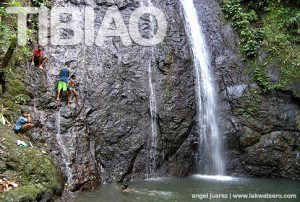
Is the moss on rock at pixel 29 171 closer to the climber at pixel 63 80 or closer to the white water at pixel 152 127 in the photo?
the climber at pixel 63 80

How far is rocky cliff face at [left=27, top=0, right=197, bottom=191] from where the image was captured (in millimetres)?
9688

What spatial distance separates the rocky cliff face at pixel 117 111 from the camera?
9688 millimetres

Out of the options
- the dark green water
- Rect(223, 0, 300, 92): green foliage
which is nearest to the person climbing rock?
the dark green water

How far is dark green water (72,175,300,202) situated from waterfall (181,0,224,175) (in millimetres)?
769

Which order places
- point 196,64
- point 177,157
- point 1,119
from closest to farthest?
point 1,119, point 177,157, point 196,64

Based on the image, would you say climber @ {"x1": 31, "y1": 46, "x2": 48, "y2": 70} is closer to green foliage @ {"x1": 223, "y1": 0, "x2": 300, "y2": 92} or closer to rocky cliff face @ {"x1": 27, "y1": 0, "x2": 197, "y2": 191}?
rocky cliff face @ {"x1": 27, "y1": 0, "x2": 197, "y2": 191}

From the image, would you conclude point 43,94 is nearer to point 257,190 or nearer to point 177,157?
point 177,157

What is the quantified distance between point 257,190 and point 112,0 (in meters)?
9.50

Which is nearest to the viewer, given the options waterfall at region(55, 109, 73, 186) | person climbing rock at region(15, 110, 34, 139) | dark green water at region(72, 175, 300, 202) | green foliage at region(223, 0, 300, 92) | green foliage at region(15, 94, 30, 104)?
dark green water at region(72, 175, 300, 202)

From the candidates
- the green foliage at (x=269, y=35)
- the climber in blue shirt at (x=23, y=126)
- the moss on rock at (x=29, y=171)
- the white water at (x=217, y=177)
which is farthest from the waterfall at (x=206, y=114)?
the climber in blue shirt at (x=23, y=126)

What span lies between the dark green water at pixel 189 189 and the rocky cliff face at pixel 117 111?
2.21 ft

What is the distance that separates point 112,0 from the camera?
1428 centimetres

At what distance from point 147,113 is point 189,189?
10.5 ft

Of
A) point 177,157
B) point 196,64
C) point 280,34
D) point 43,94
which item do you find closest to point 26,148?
point 43,94
